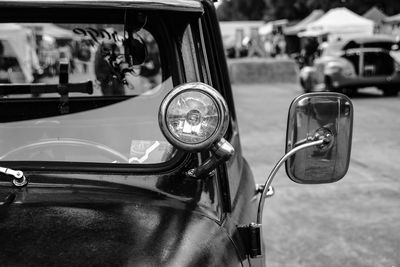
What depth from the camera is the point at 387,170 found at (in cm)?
718

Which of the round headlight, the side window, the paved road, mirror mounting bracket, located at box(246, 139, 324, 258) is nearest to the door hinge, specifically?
mirror mounting bracket, located at box(246, 139, 324, 258)

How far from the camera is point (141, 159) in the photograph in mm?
1898

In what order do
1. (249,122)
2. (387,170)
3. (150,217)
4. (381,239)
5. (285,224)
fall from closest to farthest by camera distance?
(150,217) → (381,239) → (285,224) → (387,170) → (249,122)

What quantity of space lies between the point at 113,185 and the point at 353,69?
13992 millimetres

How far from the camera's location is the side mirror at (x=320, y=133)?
164 centimetres

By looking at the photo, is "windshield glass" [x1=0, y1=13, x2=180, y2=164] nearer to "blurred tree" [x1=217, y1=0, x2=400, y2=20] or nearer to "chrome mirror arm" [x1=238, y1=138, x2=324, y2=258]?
"chrome mirror arm" [x1=238, y1=138, x2=324, y2=258]

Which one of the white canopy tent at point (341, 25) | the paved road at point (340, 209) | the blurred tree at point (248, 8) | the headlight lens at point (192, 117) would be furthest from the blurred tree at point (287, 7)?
the headlight lens at point (192, 117)

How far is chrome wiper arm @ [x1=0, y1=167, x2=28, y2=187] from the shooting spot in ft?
5.54

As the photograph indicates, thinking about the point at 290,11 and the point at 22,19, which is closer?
the point at 22,19

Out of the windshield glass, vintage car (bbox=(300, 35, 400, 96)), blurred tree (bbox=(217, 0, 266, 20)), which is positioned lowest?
blurred tree (bbox=(217, 0, 266, 20))

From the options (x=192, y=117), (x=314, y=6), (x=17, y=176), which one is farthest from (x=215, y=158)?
(x=314, y=6)

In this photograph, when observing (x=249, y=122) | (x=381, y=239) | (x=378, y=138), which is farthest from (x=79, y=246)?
(x=249, y=122)

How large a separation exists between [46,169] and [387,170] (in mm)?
6056

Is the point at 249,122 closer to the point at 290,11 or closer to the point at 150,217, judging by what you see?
the point at 150,217
